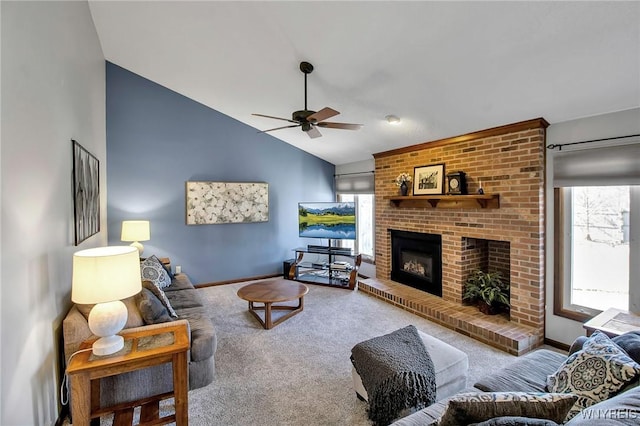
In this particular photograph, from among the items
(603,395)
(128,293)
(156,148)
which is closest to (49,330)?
(128,293)

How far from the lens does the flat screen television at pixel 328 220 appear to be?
538cm

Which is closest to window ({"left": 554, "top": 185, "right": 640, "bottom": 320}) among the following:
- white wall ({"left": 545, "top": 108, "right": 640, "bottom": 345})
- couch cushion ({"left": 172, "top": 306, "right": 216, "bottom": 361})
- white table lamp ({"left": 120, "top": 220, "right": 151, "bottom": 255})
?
white wall ({"left": 545, "top": 108, "right": 640, "bottom": 345})

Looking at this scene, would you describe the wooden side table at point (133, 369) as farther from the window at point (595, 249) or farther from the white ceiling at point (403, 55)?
the window at point (595, 249)

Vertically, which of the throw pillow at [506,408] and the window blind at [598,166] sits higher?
the window blind at [598,166]

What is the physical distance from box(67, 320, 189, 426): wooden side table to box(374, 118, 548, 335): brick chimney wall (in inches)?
127

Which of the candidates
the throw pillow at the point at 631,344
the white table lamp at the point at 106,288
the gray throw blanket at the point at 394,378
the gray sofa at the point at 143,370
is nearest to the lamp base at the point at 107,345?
the white table lamp at the point at 106,288

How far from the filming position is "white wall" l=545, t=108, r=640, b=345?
264 cm

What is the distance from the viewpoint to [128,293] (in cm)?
187

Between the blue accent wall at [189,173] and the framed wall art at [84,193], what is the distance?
51.9 inches

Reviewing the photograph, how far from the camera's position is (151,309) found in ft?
7.88

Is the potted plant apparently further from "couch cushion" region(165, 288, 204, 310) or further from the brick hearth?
"couch cushion" region(165, 288, 204, 310)

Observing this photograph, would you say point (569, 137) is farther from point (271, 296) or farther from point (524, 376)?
point (271, 296)

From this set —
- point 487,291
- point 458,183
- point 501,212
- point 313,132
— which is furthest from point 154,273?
point 501,212

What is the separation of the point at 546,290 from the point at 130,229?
5.03 m
